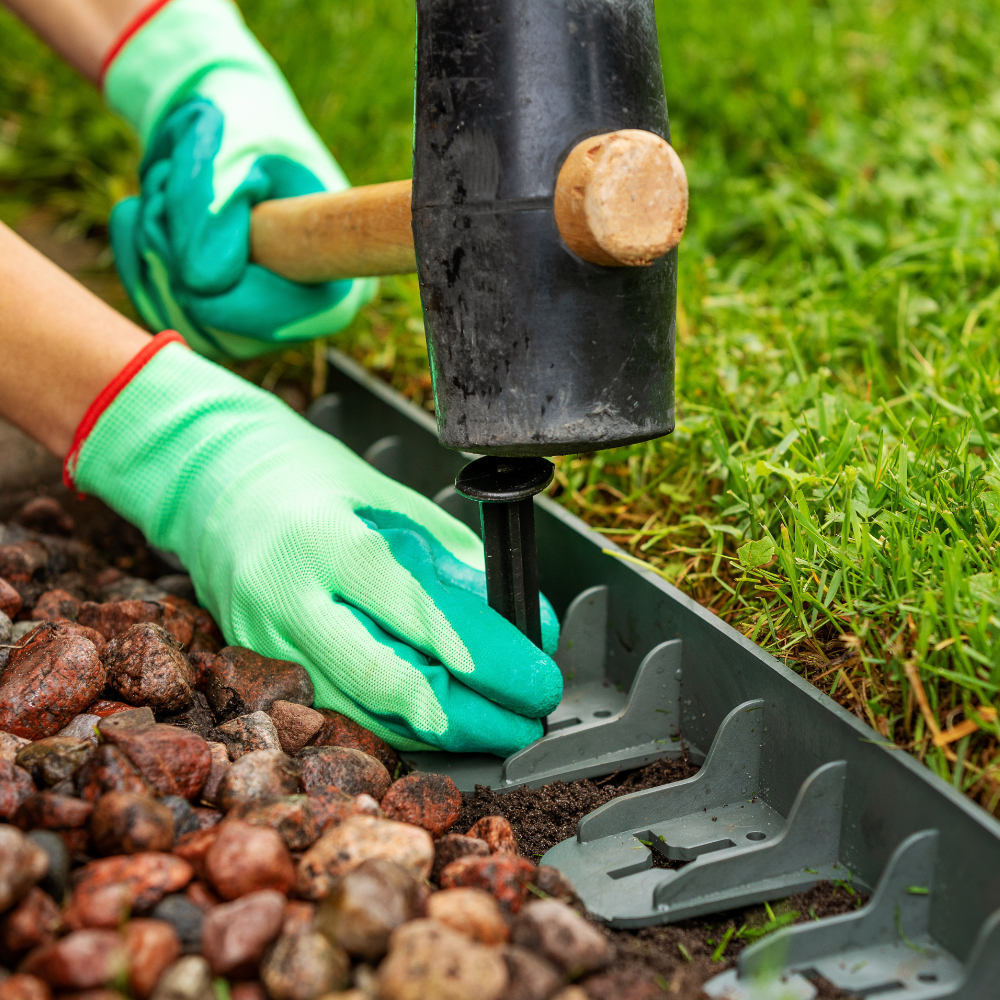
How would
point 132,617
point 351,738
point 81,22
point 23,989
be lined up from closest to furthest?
point 23,989 < point 351,738 < point 132,617 < point 81,22

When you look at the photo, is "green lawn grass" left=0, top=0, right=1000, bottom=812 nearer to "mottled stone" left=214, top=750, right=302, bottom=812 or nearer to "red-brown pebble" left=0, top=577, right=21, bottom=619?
"mottled stone" left=214, top=750, right=302, bottom=812

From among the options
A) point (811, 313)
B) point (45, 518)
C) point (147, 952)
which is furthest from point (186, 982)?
point (811, 313)

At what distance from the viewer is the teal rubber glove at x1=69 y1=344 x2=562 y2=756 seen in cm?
132

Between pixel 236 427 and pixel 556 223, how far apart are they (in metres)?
0.76

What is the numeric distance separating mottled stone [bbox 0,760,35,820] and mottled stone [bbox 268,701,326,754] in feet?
1.07

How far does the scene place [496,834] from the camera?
1139 millimetres

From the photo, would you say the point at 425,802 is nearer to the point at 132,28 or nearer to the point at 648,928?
the point at 648,928

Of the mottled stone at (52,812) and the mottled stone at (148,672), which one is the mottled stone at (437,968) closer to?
the mottled stone at (52,812)

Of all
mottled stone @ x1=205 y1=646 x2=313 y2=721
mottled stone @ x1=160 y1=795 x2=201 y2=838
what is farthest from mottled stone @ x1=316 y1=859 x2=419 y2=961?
mottled stone @ x1=205 y1=646 x2=313 y2=721

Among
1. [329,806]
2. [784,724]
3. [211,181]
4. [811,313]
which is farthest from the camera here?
[811,313]

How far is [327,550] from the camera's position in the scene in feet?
4.53

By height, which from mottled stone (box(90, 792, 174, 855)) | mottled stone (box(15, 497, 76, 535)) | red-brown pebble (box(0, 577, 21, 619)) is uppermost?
mottled stone (box(15, 497, 76, 535))

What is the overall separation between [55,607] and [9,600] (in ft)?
0.23

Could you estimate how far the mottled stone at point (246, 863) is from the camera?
3.06 ft
